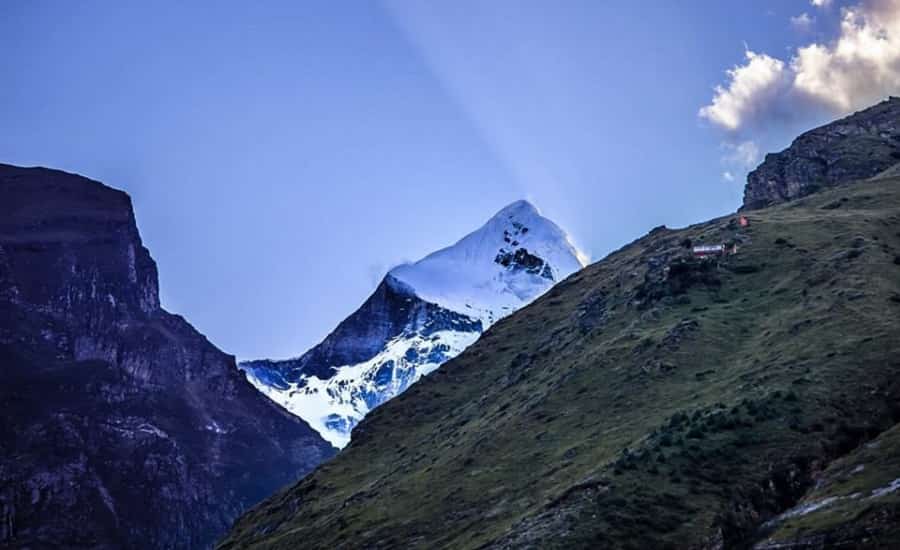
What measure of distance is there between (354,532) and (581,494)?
48513 mm

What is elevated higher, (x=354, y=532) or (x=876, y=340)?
(x=354, y=532)

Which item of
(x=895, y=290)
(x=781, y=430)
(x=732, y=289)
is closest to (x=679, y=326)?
(x=732, y=289)

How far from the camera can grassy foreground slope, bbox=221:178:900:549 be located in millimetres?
98188

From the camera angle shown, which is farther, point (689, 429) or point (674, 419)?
point (674, 419)

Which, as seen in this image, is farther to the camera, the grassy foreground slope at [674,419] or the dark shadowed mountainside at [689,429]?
the grassy foreground slope at [674,419]

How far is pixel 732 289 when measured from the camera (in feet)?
547

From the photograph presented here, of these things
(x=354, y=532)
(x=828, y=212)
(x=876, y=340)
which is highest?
(x=828, y=212)

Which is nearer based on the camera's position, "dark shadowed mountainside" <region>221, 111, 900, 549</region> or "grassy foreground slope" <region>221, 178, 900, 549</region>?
"dark shadowed mountainside" <region>221, 111, 900, 549</region>

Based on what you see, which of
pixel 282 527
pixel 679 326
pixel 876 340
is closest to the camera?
pixel 876 340

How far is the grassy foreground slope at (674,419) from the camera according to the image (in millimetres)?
98188

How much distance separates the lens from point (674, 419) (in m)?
117

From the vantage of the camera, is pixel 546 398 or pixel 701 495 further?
pixel 546 398

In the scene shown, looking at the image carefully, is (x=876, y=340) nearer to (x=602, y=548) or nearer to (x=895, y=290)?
(x=895, y=290)

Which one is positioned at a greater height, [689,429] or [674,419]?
[674,419]
